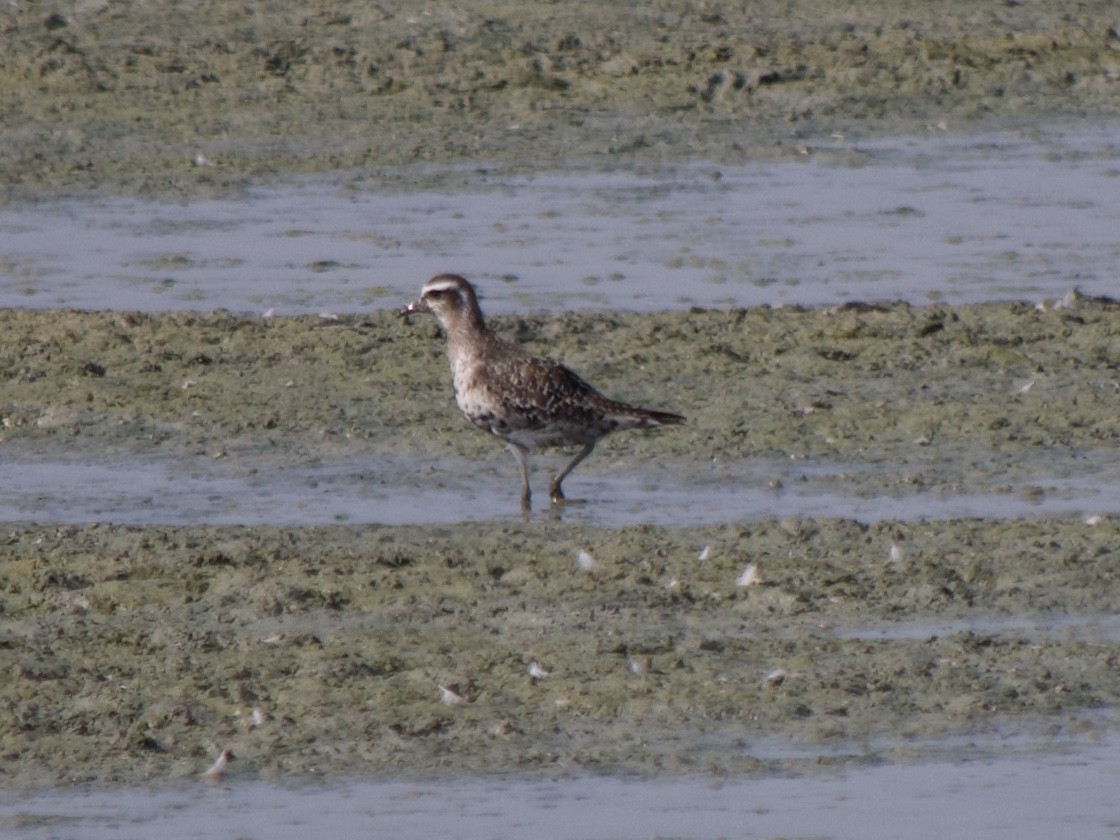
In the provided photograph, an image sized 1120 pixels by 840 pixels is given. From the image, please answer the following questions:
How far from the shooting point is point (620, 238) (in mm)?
16172

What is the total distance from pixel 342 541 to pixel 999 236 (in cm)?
771

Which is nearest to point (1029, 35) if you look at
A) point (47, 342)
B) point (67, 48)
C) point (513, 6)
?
point (513, 6)

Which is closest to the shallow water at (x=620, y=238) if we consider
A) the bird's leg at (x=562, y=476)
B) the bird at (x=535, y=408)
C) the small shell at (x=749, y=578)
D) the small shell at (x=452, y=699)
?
the bird at (x=535, y=408)

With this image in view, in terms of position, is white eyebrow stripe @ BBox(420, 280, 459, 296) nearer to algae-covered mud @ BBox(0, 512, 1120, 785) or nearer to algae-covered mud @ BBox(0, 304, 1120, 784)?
algae-covered mud @ BBox(0, 304, 1120, 784)

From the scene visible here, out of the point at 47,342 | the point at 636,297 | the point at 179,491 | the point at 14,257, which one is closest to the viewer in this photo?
the point at 179,491

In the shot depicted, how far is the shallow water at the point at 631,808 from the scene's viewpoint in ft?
22.9

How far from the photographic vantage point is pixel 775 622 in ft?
28.1

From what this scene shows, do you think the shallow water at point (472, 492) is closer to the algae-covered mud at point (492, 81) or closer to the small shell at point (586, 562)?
the small shell at point (586, 562)

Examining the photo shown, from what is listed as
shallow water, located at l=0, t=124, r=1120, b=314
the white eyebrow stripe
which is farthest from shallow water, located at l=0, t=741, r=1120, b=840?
shallow water, located at l=0, t=124, r=1120, b=314

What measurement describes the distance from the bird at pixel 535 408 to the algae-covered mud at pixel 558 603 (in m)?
0.33

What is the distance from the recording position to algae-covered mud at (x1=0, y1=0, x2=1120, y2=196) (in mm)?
18875

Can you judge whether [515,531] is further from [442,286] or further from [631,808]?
[631,808]

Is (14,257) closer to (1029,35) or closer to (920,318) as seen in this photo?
(920,318)

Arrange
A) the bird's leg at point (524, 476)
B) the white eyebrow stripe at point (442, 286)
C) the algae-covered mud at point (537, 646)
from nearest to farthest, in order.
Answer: the algae-covered mud at point (537, 646) < the bird's leg at point (524, 476) < the white eyebrow stripe at point (442, 286)
